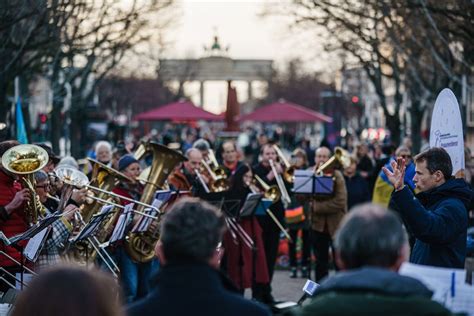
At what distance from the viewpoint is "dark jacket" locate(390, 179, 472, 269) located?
6.98 metres

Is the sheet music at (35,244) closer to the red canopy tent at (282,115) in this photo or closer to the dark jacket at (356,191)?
the dark jacket at (356,191)

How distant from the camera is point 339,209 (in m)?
14.4

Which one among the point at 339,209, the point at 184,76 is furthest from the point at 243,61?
the point at 339,209

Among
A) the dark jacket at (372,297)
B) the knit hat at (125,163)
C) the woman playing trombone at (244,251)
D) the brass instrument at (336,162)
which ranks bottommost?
the woman playing trombone at (244,251)

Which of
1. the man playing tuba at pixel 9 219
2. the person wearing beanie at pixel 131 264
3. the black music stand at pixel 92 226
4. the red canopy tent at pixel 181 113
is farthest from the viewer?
the red canopy tent at pixel 181 113

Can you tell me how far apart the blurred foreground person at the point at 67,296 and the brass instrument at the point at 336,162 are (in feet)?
35.9

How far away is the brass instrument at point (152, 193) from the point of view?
38.7ft

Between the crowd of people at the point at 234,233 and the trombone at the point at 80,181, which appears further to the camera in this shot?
the trombone at the point at 80,181

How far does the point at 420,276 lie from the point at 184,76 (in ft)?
231

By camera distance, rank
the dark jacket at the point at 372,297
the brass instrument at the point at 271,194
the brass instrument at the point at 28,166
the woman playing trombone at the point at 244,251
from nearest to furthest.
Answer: the dark jacket at the point at 372,297 < the brass instrument at the point at 28,166 < the woman playing trombone at the point at 244,251 < the brass instrument at the point at 271,194

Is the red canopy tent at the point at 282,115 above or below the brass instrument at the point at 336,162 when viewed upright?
above

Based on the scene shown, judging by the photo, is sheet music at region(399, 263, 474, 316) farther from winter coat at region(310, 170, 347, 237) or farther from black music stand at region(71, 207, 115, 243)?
winter coat at region(310, 170, 347, 237)

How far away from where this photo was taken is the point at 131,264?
11906 mm

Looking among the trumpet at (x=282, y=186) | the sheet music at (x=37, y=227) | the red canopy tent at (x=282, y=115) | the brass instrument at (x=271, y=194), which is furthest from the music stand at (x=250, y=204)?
the red canopy tent at (x=282, y=115)
